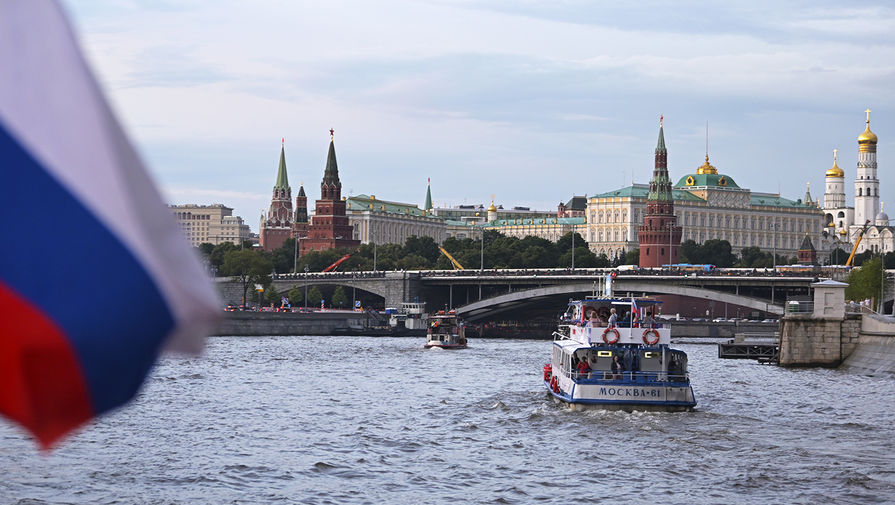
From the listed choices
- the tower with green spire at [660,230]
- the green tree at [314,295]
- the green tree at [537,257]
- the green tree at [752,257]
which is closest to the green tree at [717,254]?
the green tree at [752,257]

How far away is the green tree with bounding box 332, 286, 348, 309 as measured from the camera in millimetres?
126562

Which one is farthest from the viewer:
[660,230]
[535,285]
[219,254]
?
[660,230]

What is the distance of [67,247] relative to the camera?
118 inches

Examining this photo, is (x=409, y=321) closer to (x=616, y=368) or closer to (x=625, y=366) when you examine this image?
(x=625, y=366)

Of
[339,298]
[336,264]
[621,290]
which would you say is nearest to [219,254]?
[336,264]

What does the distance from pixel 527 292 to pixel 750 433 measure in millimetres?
67613

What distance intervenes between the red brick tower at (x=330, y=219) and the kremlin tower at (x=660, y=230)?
4498 cm

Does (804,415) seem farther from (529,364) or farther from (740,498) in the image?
(529,364)

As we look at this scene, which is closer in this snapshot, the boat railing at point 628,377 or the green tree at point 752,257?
the boat railing at point 628,377

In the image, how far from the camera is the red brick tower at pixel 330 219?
599 ft

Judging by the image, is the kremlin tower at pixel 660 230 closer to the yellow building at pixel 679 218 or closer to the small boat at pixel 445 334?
the yellow building at pixel 679 218

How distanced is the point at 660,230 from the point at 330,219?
48.9 meters

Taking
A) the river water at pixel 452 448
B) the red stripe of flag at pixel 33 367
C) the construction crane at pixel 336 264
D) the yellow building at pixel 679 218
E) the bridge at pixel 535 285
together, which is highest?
the yellow building at pixel 679 218

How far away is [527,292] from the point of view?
97.9 metres
